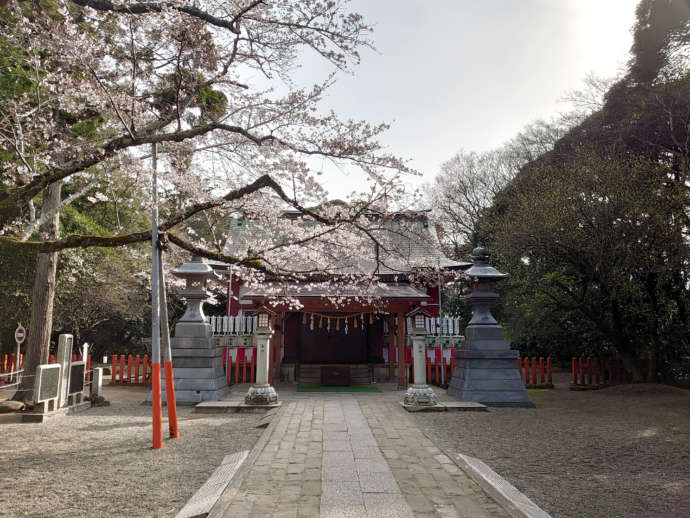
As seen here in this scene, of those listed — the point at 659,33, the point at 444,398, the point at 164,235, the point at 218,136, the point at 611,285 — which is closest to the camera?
the point at 164,235

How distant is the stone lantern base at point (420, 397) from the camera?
1025 centimetres

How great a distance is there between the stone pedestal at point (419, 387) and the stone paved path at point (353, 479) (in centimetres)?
245

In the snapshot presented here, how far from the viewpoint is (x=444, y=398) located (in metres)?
12.0

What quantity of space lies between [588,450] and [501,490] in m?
3.40

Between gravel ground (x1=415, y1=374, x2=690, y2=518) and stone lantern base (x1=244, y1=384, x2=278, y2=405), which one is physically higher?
stone lantern base (x1=244, y1=384, x2=278, y2=405)

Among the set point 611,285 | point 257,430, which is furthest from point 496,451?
point 611,285

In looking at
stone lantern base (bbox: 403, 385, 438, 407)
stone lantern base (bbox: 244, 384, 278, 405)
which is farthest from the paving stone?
stone lantern base (bbox: 244, 384, 278, 405)

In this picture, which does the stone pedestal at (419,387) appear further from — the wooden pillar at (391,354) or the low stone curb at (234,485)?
the wooden pillar at (391,354)

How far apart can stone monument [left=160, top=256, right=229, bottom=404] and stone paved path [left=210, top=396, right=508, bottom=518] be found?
15.2ft

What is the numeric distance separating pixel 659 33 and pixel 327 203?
57.7 ft

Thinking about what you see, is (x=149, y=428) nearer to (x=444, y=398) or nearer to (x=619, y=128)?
(x=444, y=398)

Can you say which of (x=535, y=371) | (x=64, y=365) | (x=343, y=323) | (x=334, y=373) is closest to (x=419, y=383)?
(x=334, y=373)

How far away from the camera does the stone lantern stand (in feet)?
38.2

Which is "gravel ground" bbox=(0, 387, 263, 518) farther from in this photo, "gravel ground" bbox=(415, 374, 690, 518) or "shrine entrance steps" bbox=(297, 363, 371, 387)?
"shrine entrance steps" bbox=(297, 363, 371, 387)
